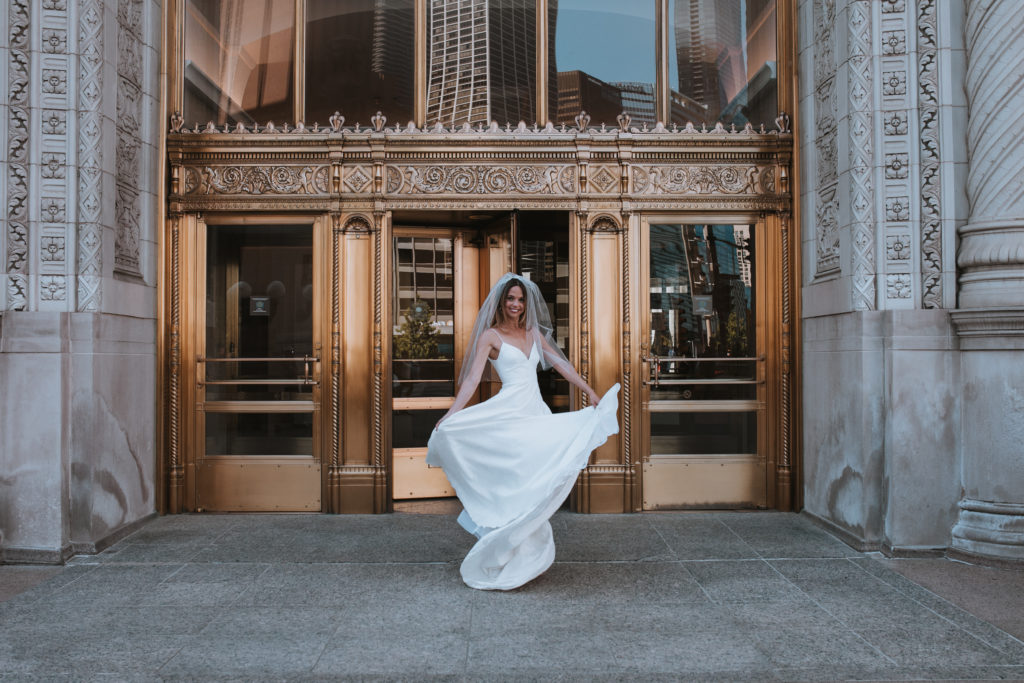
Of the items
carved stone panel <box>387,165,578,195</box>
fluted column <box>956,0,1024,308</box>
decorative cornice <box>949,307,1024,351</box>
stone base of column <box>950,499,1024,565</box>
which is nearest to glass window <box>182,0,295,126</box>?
carved stone panel <box>387,165,578,195</box>

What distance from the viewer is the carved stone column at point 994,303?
19.1 feet

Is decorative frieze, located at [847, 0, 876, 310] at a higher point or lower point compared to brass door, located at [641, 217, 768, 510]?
higher

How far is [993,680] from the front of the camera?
382cm

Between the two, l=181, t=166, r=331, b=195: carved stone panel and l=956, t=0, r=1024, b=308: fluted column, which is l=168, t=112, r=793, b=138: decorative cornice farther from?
l=956, t=0, r=1024, b=308: fluted column

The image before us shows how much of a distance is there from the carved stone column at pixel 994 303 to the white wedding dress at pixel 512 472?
Answer: 2.98 metres

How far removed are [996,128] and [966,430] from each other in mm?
2371

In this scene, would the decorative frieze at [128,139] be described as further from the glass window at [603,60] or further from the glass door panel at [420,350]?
the glass window at [603,60]

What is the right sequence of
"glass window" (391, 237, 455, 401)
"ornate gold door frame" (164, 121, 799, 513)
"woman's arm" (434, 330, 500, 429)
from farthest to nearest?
"glass window" (391, 237, 455, 401) → "ornate gold door frame" (164, 121, 799, 513) → "woman's arm" (434, 330, 500, 429)

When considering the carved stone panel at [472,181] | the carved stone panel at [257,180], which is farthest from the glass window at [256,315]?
the carved stone panel at [472,181]

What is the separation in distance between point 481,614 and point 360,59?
5644 millimetres

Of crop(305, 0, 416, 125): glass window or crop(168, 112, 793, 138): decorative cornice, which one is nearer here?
crop(168, 112, 793, 138): decorative cornice

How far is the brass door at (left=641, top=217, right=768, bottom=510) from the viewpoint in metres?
7.59

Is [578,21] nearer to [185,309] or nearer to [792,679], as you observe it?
[185,309]

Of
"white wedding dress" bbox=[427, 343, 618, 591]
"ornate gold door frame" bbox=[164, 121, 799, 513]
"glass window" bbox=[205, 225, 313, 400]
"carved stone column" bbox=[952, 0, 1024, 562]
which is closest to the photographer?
"white wedding dress" bbox=[427, 343, 618, 591]
